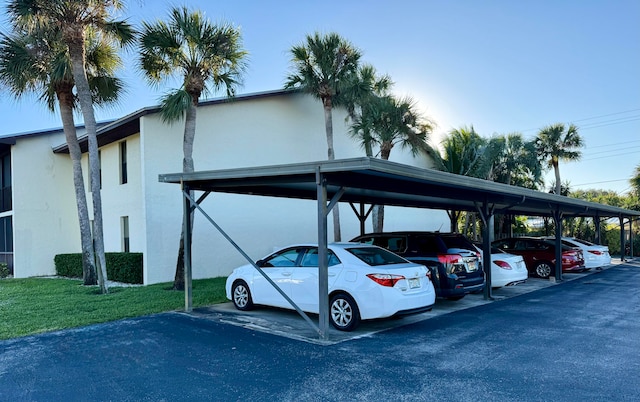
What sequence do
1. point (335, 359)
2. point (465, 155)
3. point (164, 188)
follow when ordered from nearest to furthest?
point (335, 359), point (164, 188), point (465, 155)

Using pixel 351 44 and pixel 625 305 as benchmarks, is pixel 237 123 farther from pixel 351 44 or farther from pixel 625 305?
pixel 625 305

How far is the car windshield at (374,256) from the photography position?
7.95 meters

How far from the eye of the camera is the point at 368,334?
7.52 metres

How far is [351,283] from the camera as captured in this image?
7566 mm

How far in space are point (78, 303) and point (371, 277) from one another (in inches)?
280

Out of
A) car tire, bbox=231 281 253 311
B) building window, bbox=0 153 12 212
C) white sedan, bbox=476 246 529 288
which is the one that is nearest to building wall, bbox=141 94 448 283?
car tire, bbox=231 281 253 311

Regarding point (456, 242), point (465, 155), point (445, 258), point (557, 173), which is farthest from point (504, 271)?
A: point (557, 173)

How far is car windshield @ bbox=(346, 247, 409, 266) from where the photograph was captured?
795 cm

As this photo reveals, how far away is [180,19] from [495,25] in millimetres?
8550

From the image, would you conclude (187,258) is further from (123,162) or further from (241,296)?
(123,162)

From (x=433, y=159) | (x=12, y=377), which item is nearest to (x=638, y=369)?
(x=12, y=377)

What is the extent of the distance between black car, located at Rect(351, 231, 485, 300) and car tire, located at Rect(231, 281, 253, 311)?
11.0 ft

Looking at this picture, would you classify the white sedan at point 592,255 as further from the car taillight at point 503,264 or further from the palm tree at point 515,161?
the palm tree at point 515,161

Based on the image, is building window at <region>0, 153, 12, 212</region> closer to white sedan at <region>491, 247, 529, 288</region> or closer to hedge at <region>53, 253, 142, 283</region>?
Result: hedge at <region>53, 253, 142, 283</region>
